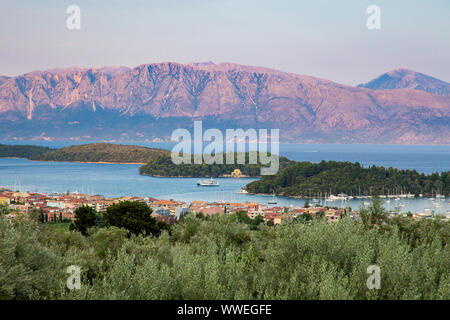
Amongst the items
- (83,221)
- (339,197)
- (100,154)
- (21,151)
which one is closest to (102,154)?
(100,154)

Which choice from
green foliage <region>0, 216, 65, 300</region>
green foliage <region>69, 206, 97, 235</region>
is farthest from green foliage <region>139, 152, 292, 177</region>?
green foliage <region>0, 216, 65, 300</region>

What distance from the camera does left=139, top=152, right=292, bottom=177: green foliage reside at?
80688 millimetres

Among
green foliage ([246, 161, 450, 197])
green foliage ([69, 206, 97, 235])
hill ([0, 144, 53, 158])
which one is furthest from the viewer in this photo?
hill ([0, 144, 53, 158])

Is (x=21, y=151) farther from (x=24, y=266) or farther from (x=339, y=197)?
(x=24, y=266)

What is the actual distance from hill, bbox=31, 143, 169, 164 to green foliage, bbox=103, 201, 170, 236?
8540 centimetres

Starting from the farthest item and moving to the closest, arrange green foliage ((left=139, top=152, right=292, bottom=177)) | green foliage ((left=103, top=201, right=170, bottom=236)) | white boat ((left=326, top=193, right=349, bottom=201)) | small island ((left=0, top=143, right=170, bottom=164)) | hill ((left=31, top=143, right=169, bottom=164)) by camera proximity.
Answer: hill ((left=31, top=143, right=169, bottom=164)), small island ((left=0, top=143, right=170, bottom=164)), green foliage ((left=139, top=152, right=292, bottom=177)), white boat ((left=326, top=193, right=349, bottom=201)), green foliage ((left=103, top=201, right=170, bottom=236))

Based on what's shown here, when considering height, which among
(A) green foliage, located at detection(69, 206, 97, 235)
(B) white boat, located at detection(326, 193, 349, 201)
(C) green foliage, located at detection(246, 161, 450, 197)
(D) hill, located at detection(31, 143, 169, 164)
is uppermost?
(D) hill, located at detection(31, 143, 169, 164)

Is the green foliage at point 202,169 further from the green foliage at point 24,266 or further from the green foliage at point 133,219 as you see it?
the green foliage at point 24,266

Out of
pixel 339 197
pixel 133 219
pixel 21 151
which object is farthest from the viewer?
pixel 21 151

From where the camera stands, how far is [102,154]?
108938mm

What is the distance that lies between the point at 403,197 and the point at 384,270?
5284cm

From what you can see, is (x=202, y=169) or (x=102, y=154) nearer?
(x=202, y=169)

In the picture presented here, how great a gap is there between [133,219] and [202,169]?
64333 mm

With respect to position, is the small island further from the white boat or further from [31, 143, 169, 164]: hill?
the white boat
